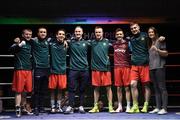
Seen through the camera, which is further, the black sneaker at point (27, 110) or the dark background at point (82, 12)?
the dark background at point (82, 12)

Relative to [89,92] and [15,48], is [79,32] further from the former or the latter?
[89,92]

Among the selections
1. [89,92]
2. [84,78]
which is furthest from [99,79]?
[89,92]

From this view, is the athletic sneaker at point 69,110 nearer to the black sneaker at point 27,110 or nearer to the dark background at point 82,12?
the black sneaker at point 27,110

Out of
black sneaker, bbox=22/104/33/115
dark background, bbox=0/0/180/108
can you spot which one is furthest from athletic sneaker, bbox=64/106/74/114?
dark background, bbox=0/0/180/108

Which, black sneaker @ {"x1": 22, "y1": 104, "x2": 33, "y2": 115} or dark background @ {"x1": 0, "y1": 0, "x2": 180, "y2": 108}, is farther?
dark background @ {"x1": 0, "y1": 0, "x2": 180, "y2": 108}

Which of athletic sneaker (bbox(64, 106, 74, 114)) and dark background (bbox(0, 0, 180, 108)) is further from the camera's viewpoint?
dark background (bbox(0, 0, 180, 108))

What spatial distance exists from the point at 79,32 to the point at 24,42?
2.86ft

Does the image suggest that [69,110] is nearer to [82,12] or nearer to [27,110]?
[27,110]

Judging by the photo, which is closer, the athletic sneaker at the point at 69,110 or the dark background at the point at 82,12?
the athletic sneaker at the point at 69,110

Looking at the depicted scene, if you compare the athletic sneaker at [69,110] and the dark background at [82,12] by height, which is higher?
the dark background at [82,12]

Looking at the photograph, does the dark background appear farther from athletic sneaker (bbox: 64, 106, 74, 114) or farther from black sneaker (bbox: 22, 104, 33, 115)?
black sneaker (bbox: 22, 104, 33, 115)

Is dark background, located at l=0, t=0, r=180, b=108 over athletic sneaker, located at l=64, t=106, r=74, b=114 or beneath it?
over

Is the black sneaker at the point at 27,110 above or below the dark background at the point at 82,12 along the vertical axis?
below

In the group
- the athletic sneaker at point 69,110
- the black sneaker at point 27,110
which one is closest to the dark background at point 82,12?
the athletic sneaker at point 69,110
